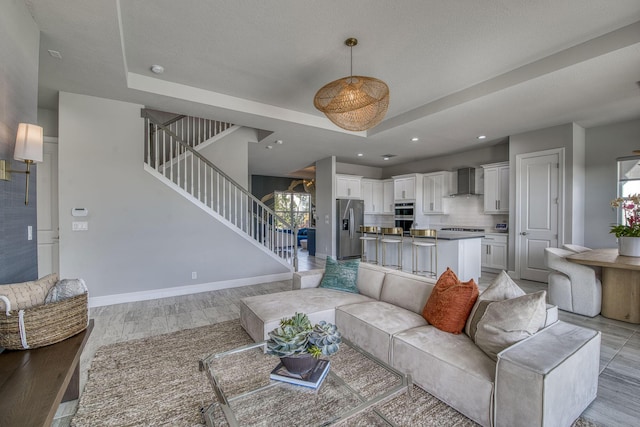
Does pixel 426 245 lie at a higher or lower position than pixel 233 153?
lower

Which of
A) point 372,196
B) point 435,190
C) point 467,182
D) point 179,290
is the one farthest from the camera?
point 372,196

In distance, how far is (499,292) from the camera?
2035mm

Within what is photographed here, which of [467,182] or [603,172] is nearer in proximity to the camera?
[603,172]

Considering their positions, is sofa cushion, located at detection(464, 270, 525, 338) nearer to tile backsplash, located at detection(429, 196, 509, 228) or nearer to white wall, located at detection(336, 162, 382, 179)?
tile backsplash, located at detection(429, 196, 509, 228)

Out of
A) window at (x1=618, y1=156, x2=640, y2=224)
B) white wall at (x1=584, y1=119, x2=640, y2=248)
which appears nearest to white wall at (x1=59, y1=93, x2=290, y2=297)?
white wall at (x1=584, y1=119, x2=640, y2=248)

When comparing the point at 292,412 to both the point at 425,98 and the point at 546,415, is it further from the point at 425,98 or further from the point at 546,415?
the point at 425,98

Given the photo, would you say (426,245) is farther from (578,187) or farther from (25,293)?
(25,293)

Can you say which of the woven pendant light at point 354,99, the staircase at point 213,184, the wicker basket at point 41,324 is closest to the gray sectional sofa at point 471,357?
the wicker basket at point 41,324

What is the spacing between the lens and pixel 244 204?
5816 mm

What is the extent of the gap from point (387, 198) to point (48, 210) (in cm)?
771

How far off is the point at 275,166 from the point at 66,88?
5.81 m

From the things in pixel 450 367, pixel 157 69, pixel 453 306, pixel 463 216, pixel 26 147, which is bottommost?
pixel 450 367

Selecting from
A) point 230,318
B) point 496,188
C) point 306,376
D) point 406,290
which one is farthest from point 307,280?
point 496,188

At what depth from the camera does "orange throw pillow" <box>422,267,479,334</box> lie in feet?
6.95
